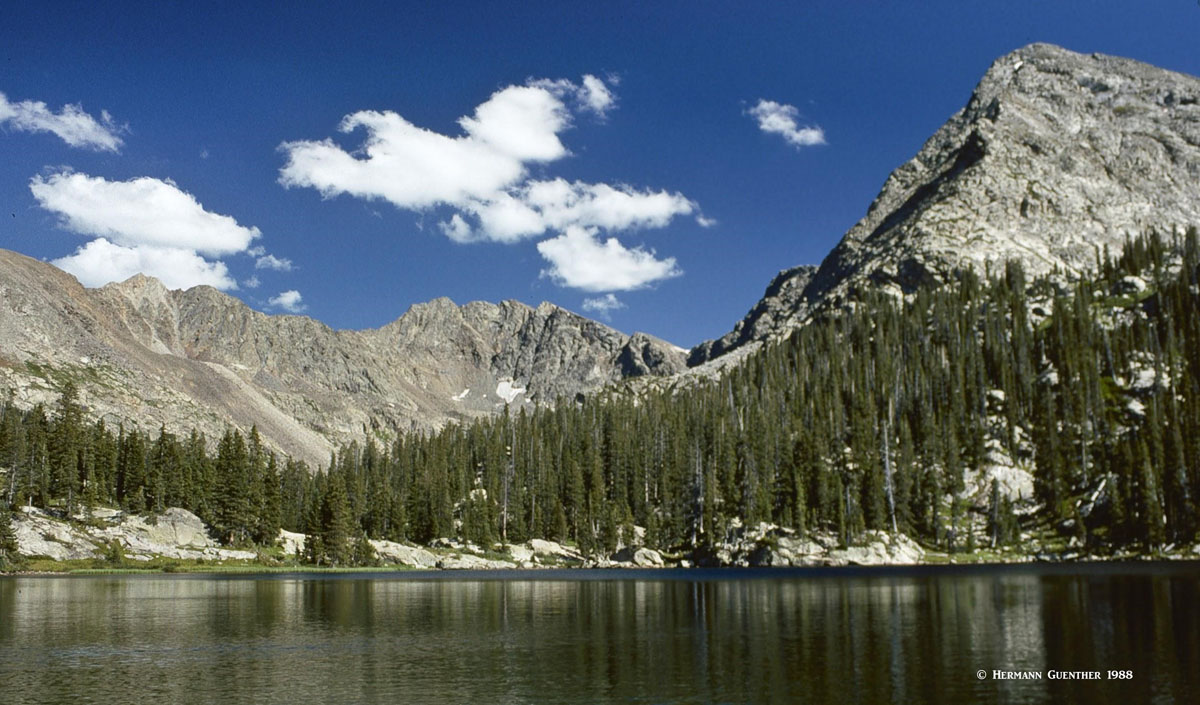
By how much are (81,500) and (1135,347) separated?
194m

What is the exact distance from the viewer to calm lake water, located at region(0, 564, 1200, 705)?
31.5m

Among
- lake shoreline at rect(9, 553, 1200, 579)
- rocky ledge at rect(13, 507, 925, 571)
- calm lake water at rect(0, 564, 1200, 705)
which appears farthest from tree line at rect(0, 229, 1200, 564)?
calm lake water at rect(0, 564, 1200, 705)

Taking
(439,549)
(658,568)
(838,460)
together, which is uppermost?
(838,460)

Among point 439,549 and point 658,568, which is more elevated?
point 439,549

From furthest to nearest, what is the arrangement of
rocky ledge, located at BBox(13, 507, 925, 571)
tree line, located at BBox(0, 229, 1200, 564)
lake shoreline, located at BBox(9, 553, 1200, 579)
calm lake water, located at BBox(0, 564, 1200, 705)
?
tree line, located at BBox(0, 229, 1200, 564), rocky ledge, located at BBox(13, 507, 925, 571), lake shoreline, located at BBox(9, 553, 1200, 579), calm lake water, located at BBox(0, 564, 1200, 705)

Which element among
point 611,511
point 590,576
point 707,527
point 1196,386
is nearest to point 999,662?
point 590,576

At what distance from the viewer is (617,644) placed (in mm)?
44312

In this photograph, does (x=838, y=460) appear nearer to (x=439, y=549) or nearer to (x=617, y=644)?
(x=439, y=549)

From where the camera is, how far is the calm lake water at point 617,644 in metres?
31.5

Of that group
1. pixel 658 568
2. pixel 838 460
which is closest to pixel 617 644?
pixel 658 568

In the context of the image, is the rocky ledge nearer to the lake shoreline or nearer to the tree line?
the lake shoreline

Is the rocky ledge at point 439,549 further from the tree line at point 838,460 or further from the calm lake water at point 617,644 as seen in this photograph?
the calm lake water at point 617,644

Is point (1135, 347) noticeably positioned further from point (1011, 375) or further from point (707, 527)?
point (707, 527)

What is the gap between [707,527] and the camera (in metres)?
143
